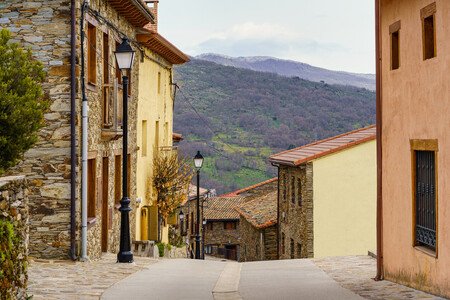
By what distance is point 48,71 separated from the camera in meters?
15.9

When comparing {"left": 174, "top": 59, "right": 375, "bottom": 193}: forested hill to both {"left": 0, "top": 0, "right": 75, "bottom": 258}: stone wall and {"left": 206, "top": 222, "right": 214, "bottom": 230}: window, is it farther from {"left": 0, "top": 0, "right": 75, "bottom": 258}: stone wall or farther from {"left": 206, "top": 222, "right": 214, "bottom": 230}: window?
{"left": 0, "top": 0, "right": 75, "bottom": 258}: stone wall

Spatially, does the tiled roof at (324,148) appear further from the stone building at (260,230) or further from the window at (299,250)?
the stone building at (260,230)

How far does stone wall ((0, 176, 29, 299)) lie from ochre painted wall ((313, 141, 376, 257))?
19886mm

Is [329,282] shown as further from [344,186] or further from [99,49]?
[344,186]

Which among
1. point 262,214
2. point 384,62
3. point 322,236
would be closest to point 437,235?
point 384,62

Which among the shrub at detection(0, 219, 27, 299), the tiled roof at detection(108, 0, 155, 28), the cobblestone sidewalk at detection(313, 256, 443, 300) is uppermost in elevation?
the tiled roof at detection(108, 0, 155, 28)

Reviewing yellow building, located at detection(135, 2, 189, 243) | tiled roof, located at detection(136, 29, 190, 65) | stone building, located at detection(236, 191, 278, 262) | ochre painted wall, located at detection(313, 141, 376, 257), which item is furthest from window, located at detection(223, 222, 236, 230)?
ochre painted wall, located at detection(313, 141, 376, 257)

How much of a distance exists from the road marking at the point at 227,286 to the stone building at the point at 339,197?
463 inches

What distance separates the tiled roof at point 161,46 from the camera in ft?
82.3

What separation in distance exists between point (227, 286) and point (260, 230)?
969 inches

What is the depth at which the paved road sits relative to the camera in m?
11.7

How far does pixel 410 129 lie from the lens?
13031 mm

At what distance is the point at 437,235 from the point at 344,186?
56.9 feet

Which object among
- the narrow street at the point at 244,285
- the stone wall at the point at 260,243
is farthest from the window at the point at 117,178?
the stone wall at the point at 260,243
